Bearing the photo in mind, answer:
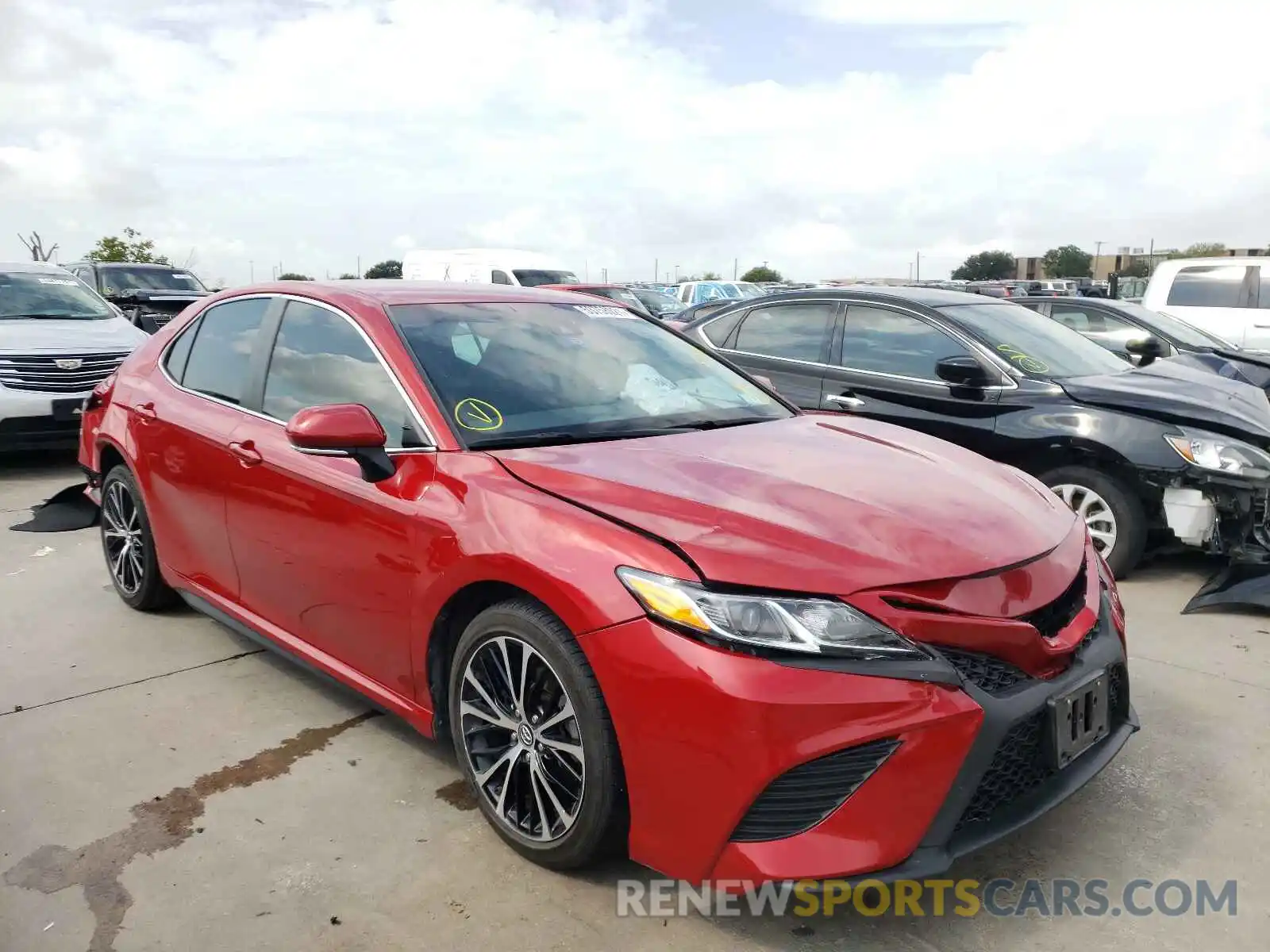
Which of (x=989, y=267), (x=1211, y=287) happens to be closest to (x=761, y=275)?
(x=989, y=267)

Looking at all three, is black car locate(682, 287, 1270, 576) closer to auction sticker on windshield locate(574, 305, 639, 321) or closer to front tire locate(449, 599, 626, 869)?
auction sticker on windshield locate(574, 305, 639, 321)

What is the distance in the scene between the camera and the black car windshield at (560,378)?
3.13 m

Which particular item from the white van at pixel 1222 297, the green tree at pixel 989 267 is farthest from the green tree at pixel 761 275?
the white van at pixel 1222 297

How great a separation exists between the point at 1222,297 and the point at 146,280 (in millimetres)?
15121

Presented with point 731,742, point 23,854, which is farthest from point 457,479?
point 23,854

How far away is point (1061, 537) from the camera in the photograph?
282cm

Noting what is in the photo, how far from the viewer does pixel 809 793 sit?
7.24 feet

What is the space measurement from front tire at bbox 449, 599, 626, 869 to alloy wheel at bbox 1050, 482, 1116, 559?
3.61 m

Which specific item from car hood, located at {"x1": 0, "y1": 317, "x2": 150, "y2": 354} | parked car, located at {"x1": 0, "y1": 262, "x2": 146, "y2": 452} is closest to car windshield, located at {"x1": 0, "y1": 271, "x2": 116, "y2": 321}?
parked car, located at {"x1": 0, "y1": 262, "x2": 146, "y2": 452}

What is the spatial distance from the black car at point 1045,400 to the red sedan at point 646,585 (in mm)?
2166

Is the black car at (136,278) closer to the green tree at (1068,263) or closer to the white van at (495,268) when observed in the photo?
the white van at (495,268)

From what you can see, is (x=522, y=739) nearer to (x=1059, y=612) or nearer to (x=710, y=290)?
(x=1059, y=612)

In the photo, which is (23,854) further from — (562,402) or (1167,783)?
(1167,783)

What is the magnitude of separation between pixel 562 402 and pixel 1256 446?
3.71 meters
